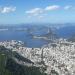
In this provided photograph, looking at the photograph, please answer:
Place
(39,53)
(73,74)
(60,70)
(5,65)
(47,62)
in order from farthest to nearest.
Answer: (39,53), (47,62), (60,70), (73,74), (5,65)

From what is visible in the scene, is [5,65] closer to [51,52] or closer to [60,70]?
[60,70]

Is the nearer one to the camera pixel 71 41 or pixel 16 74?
pixel 16 74

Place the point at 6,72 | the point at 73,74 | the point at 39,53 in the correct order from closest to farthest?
the point at 6,72, the point at 73,74, the point at 39,53

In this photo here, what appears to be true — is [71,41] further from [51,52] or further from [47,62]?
[47,62]

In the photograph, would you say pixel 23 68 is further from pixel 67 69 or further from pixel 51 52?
pixel 51 52

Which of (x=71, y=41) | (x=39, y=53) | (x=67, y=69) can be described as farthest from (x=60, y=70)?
(x=71, y=41)

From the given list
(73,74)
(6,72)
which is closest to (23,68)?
(6,72)

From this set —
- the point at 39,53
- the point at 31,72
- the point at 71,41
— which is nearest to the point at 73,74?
the point at 31,72

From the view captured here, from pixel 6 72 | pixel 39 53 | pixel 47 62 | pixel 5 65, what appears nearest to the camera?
pixel 6 72

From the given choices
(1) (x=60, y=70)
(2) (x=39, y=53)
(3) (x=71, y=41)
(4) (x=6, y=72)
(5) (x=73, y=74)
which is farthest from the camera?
(3) (x=71, y=41)
